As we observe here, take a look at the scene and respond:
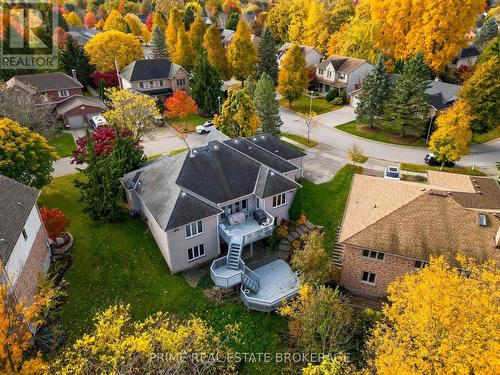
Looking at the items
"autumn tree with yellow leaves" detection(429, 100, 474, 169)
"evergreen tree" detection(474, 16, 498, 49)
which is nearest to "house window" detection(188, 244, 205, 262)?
"autumn tree with yellow leaves" detection(429, 100, 474, 169)

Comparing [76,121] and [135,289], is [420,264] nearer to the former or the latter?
[135,289]

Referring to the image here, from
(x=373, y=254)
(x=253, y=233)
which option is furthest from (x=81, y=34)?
(x=373, y=254)

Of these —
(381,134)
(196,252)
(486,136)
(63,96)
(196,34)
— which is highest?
(196,34)

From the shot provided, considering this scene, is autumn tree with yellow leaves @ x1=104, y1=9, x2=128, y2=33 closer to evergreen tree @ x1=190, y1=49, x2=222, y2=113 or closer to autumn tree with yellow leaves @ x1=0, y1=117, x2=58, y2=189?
evergreen tree @ x1=190, y1=49, x2=222, y2=113

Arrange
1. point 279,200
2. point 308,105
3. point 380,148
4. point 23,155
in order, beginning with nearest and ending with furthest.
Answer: point 279,200 → point 23,155 → point 380,148 → point 308,105

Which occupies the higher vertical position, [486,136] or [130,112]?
[130,112]

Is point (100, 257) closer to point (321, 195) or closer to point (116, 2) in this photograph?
point (321, 195)
